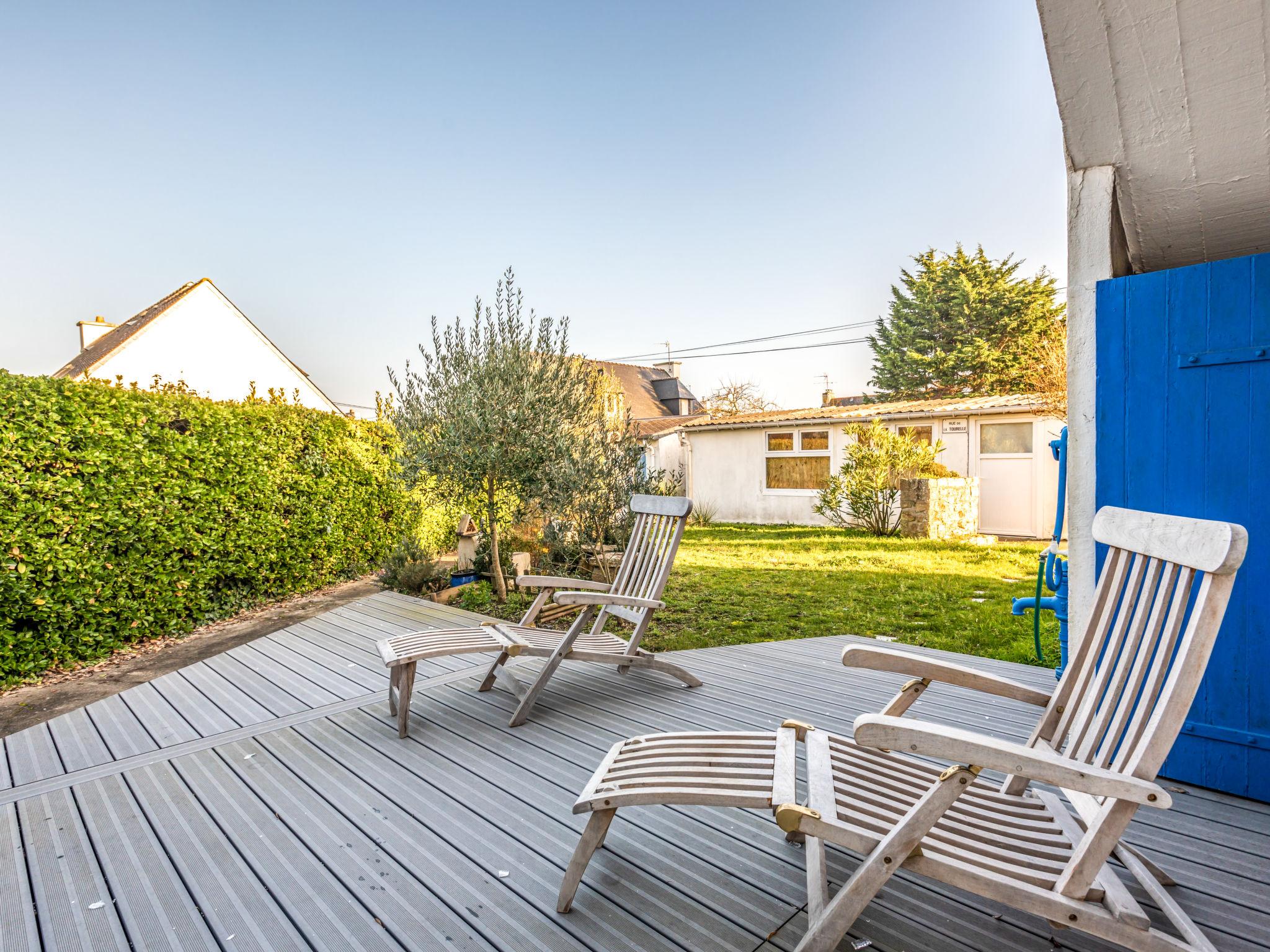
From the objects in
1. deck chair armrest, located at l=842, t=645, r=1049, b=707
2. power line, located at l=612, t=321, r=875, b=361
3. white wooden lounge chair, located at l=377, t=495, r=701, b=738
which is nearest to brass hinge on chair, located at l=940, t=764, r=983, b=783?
deck chair armrest, located at l=842, t=645, r=1049, b=707

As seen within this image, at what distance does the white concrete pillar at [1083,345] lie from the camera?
8.39ft

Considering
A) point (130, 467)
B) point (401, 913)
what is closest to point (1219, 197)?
point (401, 913)

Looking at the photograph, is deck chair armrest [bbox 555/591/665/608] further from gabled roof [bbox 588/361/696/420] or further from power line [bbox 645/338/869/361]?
power line [bbox 645/338/869/361]

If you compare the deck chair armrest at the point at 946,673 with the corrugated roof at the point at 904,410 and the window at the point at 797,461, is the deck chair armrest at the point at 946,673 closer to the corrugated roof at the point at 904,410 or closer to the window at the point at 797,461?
the corrugated roof at the point at 904,410

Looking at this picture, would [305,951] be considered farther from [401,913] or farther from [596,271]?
[596,271]

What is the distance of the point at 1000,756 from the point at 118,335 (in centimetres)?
2166

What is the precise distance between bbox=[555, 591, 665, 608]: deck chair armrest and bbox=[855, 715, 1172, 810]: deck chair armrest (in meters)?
1.93

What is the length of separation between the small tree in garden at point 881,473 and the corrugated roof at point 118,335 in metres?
17.1

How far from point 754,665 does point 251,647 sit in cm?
364

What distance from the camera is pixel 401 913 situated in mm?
1758

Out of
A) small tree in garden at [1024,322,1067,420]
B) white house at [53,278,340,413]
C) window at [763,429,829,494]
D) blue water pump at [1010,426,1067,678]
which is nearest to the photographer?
blue water pump at [1010,426,1067,678]

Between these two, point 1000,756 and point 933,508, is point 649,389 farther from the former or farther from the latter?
point 1000,756

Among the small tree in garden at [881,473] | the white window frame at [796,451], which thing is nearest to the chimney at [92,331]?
the white window frame at [796,451]

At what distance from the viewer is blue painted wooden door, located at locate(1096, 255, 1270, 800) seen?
7.39 ft
